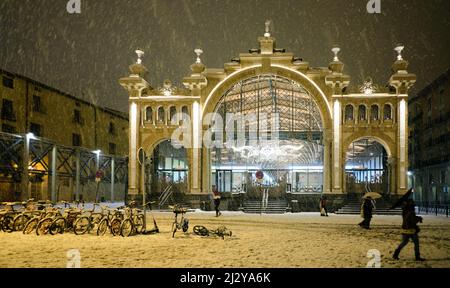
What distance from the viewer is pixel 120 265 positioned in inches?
465

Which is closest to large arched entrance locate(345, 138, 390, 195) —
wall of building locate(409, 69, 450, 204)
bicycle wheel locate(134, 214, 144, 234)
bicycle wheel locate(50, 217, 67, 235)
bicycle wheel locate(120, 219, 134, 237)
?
wall of building locate(409, 69, 450, 204)

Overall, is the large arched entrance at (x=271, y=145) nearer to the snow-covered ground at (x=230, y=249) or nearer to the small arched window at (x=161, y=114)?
the small arched window at (x=161, y=114)

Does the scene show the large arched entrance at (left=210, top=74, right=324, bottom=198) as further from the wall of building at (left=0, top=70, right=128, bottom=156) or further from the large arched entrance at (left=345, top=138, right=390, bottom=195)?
the wall of building at (left=0, top=70, right=128, bottom=156)

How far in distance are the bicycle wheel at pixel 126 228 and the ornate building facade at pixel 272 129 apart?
16668mm

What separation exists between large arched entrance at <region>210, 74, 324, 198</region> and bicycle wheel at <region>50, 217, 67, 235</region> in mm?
21615

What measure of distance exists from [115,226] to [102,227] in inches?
23.4

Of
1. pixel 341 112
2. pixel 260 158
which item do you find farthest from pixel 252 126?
pixel 341 112

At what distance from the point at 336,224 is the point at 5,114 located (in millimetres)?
35741

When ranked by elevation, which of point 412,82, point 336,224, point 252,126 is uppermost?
point 412,82

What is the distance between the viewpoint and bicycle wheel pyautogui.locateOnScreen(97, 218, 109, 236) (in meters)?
18.4

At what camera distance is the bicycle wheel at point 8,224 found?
19.9 m

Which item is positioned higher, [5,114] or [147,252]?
[5,114]

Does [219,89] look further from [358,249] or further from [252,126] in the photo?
[358,249]

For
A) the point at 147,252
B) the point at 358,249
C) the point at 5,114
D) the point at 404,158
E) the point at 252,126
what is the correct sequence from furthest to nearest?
the point at 5,114 → the point at 252,126 → the point at 404,158 → the point at 358,249 → the point at 147,252
